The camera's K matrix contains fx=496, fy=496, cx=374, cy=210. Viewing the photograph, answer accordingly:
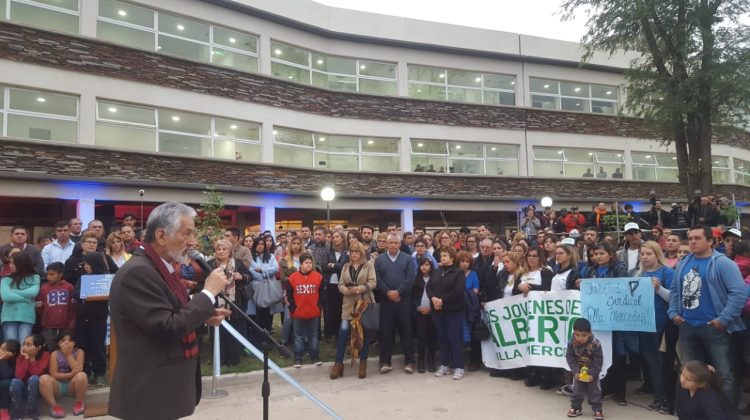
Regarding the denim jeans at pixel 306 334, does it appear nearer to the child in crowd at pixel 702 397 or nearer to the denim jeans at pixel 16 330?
the denim jeans at pixel 16 330

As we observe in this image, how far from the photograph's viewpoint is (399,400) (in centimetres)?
655

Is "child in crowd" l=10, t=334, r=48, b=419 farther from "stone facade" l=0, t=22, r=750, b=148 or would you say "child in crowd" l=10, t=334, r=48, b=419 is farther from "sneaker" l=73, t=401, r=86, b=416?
"stone facade" l=0, t=22, r=750, b=148

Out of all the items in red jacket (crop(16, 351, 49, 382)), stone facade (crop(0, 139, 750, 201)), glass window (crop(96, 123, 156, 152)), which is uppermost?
glass window (crop(96, 123, 156, 152))

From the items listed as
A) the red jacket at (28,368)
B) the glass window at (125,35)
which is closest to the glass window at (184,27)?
the glass window at (125,35)

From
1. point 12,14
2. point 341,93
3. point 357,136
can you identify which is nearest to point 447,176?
point 357,136

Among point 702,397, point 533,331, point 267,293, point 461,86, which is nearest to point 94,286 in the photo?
point 267,293

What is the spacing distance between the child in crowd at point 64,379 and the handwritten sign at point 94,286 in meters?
0.59

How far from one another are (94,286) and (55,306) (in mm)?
529

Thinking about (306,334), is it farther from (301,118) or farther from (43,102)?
(301,118)

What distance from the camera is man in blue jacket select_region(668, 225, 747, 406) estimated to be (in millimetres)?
5125

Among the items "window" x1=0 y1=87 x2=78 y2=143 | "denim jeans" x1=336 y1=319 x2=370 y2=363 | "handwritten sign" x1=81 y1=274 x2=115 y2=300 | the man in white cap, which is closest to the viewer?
"handwritten sign" x1=81 y1=274 x2=115 y2=300

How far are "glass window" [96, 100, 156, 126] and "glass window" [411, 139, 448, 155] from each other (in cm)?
1158

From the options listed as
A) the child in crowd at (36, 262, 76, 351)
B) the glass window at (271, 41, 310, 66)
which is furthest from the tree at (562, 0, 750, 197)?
the child in crowd at (36, 262, 76, 351)

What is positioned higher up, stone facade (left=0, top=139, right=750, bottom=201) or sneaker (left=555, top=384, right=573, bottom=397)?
stone facade (left=0, top=139, right=750, bottom=201)
